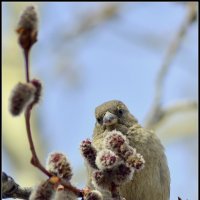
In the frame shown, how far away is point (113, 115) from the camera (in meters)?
5.54

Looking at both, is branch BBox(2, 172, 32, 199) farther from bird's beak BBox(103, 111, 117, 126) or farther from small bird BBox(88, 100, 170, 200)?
bird's beak BBox(103, 111, 117, 126)

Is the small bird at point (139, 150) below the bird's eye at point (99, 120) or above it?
below

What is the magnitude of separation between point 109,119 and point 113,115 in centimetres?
14

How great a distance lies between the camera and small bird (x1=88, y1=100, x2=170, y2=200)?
→ 15.4ft

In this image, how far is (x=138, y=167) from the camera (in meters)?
2.71

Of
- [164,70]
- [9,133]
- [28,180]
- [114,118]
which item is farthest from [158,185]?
[9,133]

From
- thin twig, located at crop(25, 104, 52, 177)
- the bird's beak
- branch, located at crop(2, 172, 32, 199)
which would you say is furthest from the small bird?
thin twig, located at crop(25, 104, 52, 177)

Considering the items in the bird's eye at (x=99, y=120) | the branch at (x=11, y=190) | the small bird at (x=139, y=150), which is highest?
the bird's eye at (x=99, y=120)

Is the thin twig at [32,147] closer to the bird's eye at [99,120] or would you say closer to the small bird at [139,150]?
the small bird at [139,150]

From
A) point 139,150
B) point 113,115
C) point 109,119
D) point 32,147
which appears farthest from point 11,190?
point 113,115

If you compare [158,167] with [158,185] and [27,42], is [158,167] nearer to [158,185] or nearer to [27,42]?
Result: [158,185]

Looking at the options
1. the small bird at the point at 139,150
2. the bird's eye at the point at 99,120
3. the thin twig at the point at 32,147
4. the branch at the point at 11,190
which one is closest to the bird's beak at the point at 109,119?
the small bird at the point at 139,150

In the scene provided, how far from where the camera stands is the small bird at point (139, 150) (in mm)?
4699

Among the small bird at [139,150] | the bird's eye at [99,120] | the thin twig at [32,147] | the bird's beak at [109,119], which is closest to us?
the thin twig at [32,147]
